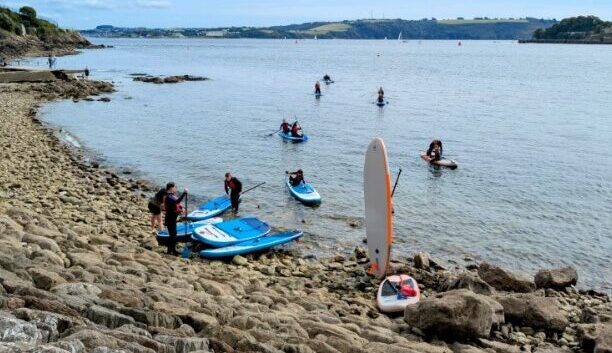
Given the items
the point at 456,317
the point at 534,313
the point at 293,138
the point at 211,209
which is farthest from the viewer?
the point at 293,138

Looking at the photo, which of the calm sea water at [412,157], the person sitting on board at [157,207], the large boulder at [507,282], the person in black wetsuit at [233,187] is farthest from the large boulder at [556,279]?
the person in black wetsuit at [233,187]

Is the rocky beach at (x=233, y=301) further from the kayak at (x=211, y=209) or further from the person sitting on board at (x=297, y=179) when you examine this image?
the person sitting on board at (x=297, y=179)

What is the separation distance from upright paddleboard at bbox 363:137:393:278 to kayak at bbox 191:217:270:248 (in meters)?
4.52

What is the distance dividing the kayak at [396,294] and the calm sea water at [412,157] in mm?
5419

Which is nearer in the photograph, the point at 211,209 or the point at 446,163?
the point at 211,209

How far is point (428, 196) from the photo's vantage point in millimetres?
29750

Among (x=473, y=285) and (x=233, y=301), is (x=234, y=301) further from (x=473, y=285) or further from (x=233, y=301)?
(x=473, y=285)

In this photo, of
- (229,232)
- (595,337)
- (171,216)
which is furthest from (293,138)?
(595,337)

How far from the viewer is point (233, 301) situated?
1231 centimetres

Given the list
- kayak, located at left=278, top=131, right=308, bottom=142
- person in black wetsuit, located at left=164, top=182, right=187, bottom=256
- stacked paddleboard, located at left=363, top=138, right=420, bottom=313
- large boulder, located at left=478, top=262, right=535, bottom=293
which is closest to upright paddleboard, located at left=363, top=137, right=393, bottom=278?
stacked paddleboard, located at left=363, top=138, right=420, bottom=313

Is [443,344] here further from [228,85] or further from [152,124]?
[228,85]

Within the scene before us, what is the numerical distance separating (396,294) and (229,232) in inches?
284

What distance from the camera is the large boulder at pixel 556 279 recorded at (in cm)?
1791

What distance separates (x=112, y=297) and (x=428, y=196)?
21.8 metres
